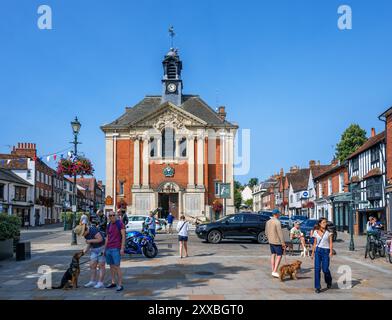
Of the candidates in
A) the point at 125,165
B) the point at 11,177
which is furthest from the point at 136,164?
the point at 11,177

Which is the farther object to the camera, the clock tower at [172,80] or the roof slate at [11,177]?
the roof slate at [11,177]

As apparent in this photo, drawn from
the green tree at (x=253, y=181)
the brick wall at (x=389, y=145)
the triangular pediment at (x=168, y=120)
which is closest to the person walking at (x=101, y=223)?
the brick wall at (x=389, y=145)

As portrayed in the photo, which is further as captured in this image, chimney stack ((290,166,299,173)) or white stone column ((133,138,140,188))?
chimney stack ((290,166,299,173))

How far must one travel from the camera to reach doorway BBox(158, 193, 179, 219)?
47500mm

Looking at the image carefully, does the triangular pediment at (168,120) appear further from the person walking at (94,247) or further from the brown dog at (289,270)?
the person walking at (94,247)

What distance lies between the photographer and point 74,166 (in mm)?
25344

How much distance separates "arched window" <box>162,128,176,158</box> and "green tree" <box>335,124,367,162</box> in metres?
23.1

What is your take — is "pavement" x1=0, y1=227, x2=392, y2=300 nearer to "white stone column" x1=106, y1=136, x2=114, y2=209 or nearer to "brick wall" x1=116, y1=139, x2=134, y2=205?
"brick wall" x1=116, y1=139, x2=134, y2=205

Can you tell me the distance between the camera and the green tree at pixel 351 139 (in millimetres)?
58125

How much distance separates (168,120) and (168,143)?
2.44m

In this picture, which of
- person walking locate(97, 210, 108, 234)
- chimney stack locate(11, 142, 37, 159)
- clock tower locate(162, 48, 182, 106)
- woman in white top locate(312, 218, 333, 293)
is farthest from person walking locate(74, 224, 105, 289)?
chimney stack locate(11, 142, 37, 159)

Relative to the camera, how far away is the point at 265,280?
39.7 ft
